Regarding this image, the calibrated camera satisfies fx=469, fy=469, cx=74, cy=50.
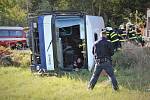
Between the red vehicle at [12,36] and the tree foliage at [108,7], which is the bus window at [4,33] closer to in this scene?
the red vehicle at [12,36]

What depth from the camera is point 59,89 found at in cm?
Result: 1466

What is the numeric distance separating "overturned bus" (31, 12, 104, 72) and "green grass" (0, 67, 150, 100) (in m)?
0.73

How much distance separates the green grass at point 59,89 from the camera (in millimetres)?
13117

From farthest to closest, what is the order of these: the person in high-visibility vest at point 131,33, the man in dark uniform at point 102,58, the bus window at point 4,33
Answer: the bus window at point 4,33 < the person in high-visibility vest at point 131,33 < the man in dark uniform at point 102,58

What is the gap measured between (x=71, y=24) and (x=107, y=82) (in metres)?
4.57

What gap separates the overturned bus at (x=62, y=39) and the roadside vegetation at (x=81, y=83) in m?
0.67

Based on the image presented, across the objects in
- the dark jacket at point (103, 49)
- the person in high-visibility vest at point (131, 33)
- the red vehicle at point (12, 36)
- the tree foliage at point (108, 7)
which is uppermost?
the tree foliage at point (108, 7)

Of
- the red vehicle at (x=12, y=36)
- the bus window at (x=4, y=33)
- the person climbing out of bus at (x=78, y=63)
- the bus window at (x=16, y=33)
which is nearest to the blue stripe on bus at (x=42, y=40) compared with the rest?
the person climbing out of bus at (x=78, y=63)

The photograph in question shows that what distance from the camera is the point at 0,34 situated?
46.7 metres

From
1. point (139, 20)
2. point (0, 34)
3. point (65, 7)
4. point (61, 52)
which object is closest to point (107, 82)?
point (61, 52)

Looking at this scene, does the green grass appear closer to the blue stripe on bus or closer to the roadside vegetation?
the roadside vegetation

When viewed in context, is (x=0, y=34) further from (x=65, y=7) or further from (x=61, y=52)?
(x=61, y=52)

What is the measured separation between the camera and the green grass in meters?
13.1

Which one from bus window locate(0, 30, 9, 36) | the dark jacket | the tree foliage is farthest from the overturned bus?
bus window locate(0, 30, 9, 36)
